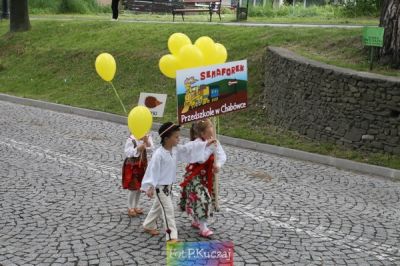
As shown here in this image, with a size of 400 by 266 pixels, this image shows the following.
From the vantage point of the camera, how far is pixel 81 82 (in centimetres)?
1891

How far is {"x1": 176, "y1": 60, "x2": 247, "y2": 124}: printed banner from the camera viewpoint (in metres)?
6.18

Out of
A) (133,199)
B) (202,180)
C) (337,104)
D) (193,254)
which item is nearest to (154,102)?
(202,180)

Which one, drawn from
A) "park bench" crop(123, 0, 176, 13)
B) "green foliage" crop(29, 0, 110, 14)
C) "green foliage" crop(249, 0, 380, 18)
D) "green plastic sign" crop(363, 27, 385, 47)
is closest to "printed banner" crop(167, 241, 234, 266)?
"green plastic sign" crop(363, 27, 385, 47)

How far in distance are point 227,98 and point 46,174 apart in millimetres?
3798

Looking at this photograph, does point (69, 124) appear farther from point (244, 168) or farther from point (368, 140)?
point (368, 140)

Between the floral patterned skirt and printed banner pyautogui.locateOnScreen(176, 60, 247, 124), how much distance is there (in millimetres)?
733

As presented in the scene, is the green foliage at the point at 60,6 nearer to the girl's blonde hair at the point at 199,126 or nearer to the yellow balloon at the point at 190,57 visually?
the yellow balloon at the point at 190,57

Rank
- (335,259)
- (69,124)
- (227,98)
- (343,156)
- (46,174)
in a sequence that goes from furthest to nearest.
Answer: (69,124) < (343,156) < (46,174) < (227,98) < (335,259)

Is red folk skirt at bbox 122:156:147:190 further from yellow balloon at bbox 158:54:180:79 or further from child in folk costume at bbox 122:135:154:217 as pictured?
yellow balloon at bbox 158:54:180:79

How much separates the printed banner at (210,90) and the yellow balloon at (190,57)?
0.62ft

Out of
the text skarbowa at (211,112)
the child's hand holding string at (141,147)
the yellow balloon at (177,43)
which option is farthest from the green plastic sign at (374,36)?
the child's hand holding string at (141,147)

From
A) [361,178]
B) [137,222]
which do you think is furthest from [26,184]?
[361,178]

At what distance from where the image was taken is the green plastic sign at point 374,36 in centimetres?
1172

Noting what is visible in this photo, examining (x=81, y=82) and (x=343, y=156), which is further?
(x=81, y=82)
